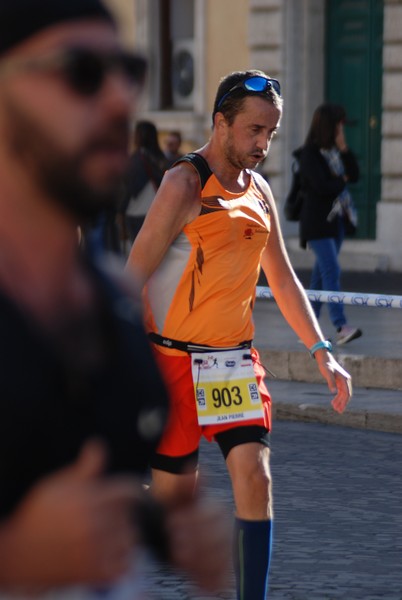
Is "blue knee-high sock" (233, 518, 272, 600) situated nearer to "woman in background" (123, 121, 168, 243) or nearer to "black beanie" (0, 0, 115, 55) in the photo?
"black beanie" (0, 0, 115, 55)

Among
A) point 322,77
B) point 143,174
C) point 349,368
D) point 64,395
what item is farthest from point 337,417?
point 322,77

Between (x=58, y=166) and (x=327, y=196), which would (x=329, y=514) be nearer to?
(x=58, y=166)

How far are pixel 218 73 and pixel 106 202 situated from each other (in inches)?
797

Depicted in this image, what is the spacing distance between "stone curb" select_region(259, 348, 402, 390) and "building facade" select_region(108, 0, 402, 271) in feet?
25.3

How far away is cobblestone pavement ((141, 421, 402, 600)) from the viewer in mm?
6125

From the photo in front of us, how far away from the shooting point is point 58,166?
2.01 m

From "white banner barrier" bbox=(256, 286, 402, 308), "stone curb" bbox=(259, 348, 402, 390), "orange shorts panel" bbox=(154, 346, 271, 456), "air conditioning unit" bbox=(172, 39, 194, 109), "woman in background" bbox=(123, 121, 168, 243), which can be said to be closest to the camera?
"orange shorts panel" bbox=(154, 346, 271, 456)

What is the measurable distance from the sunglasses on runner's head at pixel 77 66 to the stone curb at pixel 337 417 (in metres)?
8.10

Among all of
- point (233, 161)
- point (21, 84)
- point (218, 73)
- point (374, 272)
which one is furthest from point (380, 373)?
point (218, 73)

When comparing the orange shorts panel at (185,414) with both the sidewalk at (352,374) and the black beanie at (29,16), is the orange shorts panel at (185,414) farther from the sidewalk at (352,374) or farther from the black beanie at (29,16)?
the sidewalk at (352,374)

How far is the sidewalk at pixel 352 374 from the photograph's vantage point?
407 inches

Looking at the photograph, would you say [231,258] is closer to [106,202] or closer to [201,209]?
[201,209]

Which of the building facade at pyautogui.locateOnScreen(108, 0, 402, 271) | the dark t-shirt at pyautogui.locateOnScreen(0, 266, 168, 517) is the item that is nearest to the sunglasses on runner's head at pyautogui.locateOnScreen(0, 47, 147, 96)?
the dark t-shirt at pyautogui.locateOnScreen(0, 266, 168, 517)

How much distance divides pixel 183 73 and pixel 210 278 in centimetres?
1787
